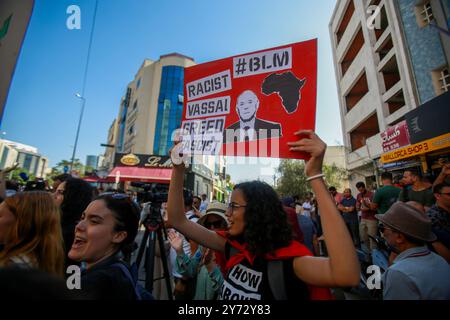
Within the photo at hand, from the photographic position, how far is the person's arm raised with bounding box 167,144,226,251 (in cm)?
167

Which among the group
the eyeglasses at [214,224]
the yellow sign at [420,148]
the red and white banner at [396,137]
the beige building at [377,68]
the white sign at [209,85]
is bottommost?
the eyeglasses at [214,224]

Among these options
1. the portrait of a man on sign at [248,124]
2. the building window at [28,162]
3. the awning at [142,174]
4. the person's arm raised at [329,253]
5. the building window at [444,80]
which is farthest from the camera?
the building window at [28,162]

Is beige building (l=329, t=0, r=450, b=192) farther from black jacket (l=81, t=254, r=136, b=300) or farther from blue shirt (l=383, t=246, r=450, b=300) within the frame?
black jacket (l=81, t=254, r=136, b=300)

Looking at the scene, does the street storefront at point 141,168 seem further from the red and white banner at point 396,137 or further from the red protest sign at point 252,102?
the red protest sign at point 252,102

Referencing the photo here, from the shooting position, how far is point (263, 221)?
56.4 inches

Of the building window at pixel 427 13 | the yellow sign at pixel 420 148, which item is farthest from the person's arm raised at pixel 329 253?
the building window at pixel 427 13

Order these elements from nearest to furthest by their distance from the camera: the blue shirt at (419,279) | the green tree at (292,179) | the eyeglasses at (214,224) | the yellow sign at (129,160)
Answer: the blue shirt at (419,279)
the eyeglasses at (214,224)
the yellow sign at (129,160)
the green tree at (292,179)

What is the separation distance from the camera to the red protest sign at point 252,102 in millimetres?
1687

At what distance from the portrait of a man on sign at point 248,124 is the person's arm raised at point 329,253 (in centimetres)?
60

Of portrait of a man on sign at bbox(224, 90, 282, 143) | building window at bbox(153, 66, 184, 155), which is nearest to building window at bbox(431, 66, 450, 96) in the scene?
portrait of a man on sign at bbox(224, 90, 282, 143)

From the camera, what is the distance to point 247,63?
2047mm

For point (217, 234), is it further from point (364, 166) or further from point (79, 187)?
point (364, 166)

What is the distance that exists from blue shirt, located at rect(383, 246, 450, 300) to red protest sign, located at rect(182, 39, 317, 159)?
1.26 meters

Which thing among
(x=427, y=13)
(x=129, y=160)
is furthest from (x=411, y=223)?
(x=129, y=160)
